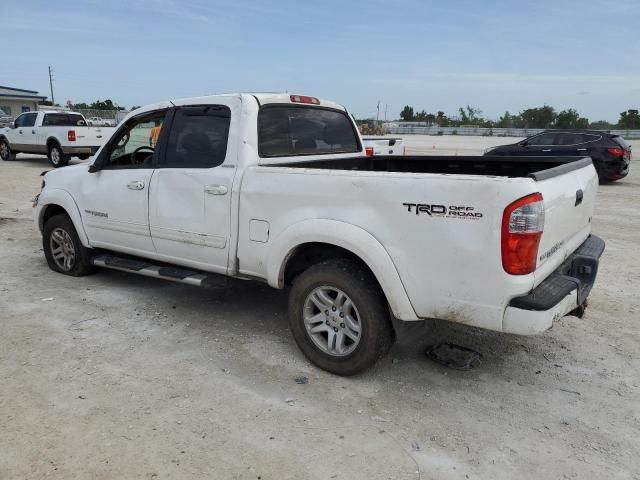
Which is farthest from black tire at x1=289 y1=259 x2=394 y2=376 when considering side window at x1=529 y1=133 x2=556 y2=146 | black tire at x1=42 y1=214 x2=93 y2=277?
side window at x1=529 y1=133 x2=556 y2=146

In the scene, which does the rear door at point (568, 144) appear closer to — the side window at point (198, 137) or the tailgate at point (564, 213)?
the tailgate at point (564, 213)

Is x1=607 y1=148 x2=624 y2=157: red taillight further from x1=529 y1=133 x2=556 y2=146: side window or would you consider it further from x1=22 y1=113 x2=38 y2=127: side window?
x1=22 y1=113 x2=38 y2=127: side window

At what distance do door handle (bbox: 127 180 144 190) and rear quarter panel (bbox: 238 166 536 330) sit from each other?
1.68 meters

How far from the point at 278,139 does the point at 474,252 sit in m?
2.03

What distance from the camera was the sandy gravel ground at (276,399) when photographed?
2.72m

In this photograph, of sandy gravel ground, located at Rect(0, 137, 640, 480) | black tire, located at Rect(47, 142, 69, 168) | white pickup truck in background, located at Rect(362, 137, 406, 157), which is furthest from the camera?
black tire, located at Rect(47, 142, 69, 168)

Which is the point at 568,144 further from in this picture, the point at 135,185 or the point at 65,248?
the point at 65,248

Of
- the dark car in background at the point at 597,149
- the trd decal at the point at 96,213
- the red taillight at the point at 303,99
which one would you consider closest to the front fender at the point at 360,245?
the red taillight at the point at 303,99

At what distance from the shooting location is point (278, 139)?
4.30m

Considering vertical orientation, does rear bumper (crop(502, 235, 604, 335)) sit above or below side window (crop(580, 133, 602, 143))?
below

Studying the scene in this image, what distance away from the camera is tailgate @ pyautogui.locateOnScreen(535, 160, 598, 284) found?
2.97 meters

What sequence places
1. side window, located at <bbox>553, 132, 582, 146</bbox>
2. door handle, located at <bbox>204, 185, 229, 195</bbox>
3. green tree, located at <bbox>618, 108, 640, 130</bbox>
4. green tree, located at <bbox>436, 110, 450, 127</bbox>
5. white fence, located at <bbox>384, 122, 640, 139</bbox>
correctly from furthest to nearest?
green tree, located at <bbox>436, 110, 450, 127</bbox> → green tree, located at <bbox>618, 108, 640, 130</bbox> → white fence, located at <bbox>384, 122, 640, 139</bbox> → side window, located at <bbox>553, 132, 582, 146</bbox> → door handle, located at <bbox>204, 185, 229, 195</bbox>

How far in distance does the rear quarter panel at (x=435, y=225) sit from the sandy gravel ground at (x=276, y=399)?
471 millimetres

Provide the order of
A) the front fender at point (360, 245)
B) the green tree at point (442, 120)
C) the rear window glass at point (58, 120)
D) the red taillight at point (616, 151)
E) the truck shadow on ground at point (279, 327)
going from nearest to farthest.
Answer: the front fender at point (360, 245), the truck shadow on ground at point (279, 327), the red taillight at point (616, 151), the rear window glass at point (58, 120), the green tree at point (442, 120)
